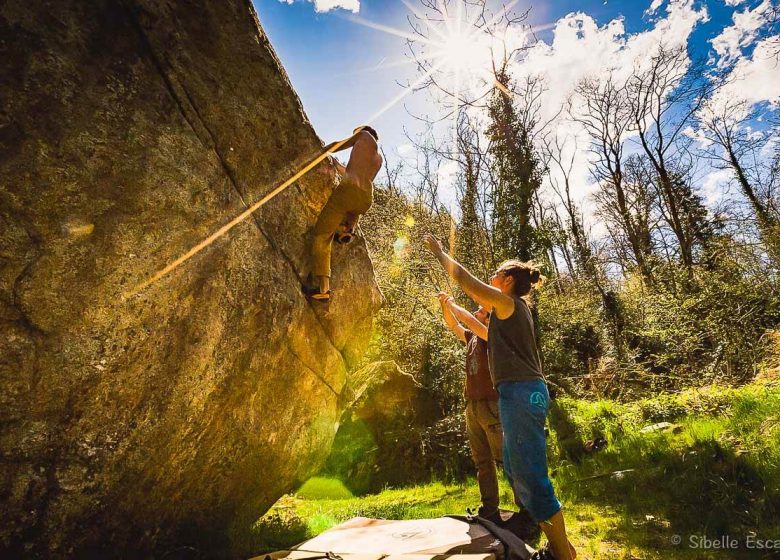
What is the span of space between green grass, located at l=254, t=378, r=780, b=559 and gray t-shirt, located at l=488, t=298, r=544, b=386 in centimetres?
203

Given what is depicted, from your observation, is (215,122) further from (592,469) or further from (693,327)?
(693,327)

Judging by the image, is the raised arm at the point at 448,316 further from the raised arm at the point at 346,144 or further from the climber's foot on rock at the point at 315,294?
the raised arm at the point at 346,144

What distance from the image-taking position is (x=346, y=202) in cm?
431

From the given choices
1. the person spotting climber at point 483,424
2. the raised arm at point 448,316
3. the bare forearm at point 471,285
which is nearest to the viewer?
the bare forearm at point 471,285

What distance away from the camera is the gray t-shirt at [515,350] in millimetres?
3104

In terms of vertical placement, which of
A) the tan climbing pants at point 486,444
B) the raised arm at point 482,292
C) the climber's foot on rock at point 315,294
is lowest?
the tan climbing pants at point 486,444

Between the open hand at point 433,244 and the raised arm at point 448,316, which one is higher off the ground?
the open hand at point 433,244

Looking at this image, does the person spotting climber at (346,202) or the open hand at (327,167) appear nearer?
the person spotting climber at (346,202)

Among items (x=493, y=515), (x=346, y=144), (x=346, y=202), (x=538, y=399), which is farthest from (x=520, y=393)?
(x=346, y=144)

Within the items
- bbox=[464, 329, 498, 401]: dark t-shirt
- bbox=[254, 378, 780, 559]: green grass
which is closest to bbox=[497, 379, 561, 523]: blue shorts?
bbox=[464, 329, 498, 401]: dark t-shirt

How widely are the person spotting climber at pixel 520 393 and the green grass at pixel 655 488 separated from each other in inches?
53.9

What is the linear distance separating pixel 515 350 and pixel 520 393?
34cm

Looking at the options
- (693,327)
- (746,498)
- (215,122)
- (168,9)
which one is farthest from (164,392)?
(693,327)

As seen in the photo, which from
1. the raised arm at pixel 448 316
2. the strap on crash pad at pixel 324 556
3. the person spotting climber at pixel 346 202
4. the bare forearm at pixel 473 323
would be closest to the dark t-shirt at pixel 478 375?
the bare forearm at pixel 473 323
